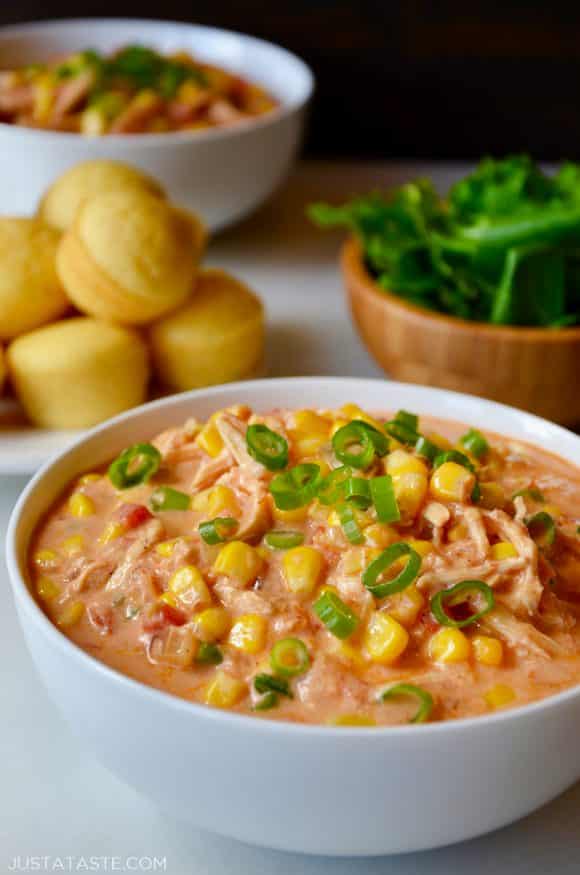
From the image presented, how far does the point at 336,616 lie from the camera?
1.74 m

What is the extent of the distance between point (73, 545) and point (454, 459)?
67cm

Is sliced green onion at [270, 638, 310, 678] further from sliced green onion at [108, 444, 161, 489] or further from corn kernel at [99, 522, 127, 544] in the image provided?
sliced green onion at [108, 444, 161, 489]

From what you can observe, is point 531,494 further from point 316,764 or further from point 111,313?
point 111,313

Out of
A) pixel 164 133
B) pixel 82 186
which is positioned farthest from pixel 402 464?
pixel 164 133

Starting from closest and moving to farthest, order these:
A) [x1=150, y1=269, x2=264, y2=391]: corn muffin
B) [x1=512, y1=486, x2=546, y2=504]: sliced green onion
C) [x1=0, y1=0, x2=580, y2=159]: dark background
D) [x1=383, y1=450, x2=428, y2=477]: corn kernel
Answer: [x1=383, y1=450, x2=428, y2=477]: corn kernel, [x1=512, y1=486, x2=546, y2=504]: sliced green onion, [x1=150, y1=269, x2=264, y2=391]: corn muffin, [x1=0, y1=0, x2=580, y2=159]: dark background

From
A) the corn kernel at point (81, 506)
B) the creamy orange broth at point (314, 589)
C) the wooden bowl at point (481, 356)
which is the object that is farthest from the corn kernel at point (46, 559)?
the wooden bowl at point (481, 356)

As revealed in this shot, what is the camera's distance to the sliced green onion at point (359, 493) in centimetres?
188

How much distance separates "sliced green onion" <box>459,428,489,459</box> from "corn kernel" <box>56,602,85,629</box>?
780 millimetres

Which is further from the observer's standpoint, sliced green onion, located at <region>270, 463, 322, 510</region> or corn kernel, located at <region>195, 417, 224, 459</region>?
corn kernel, located at <region>195, 417, 224, 459</region>

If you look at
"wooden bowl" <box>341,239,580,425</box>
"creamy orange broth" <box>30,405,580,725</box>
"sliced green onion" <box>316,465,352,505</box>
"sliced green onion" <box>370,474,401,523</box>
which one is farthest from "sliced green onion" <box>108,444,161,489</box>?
"wooden bowl" <box>341,239,580,425</box>

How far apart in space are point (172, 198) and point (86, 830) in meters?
2.27

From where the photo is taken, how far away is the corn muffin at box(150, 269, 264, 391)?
288 cm

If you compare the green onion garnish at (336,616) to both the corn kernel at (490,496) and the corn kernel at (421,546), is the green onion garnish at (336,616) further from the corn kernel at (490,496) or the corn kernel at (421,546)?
the corn kernel at (490,496)

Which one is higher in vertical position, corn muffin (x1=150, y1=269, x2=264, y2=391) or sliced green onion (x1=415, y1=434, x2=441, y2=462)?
sliced green onion (x1=415, y1=434, x2=441, y2=462)
